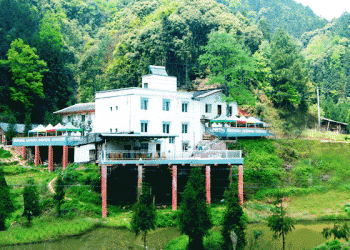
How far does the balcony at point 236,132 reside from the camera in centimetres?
4731

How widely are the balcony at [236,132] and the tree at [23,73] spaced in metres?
28.8

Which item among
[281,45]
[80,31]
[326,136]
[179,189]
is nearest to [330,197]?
[179,189]

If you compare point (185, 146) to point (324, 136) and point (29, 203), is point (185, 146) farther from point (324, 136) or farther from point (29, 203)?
point (324, 136)

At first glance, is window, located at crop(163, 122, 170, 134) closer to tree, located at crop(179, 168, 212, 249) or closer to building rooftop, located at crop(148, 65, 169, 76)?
building rooftop, located at crop(148, 65, 169, 76)

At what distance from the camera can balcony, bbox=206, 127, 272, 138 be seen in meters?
47.3

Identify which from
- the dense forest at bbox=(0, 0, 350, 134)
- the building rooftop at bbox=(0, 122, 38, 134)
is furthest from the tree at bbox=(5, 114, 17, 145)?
the dense forest at bbox=(0, 0, 350, 134)

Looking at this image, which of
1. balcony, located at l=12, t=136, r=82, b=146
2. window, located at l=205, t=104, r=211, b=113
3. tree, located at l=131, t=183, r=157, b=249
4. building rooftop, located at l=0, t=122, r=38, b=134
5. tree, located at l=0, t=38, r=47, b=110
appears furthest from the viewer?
tree, located at l=0, t=38, r=47, b=110

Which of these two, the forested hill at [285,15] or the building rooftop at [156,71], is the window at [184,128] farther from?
the forested hill at [285,15]

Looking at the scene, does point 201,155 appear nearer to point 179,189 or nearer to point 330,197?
point 179,189

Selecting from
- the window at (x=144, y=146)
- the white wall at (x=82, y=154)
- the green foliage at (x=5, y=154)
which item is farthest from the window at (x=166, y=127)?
the green foliage at (x=5, y=154)

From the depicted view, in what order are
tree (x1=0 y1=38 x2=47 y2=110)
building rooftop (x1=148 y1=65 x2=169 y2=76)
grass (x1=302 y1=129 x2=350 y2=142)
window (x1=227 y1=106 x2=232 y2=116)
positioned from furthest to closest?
tree (x1=0 y1=38 x2=47 y2=110) < grass (x1=302 y1=129 x2=350 y2=142) < window (x1=227 y1=106 x2=232 y2=116) < building rooftop (x1=148 y1=65 x2=169 y2=76)

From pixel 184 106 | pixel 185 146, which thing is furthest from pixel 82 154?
pixel 184 106

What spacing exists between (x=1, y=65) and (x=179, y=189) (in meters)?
36.6

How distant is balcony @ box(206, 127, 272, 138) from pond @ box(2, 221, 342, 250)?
583 inches
